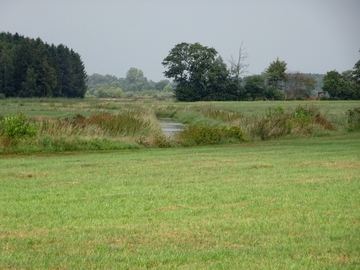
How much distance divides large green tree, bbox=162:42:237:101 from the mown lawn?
9166cm

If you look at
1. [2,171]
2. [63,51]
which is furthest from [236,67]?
[2,171]

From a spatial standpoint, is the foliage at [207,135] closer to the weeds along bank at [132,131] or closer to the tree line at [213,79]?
the weeds along bank at [132,131]

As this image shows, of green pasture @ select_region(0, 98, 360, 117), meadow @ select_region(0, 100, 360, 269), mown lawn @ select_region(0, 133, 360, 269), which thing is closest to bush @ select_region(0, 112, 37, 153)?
meadow @ select_region(0, 100, 360, 269)

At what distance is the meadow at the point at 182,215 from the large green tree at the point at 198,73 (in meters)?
90.1

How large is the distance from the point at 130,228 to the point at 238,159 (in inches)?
499

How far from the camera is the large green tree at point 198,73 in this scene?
10981cm

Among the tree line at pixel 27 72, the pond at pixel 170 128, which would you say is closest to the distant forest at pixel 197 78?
the tree line at pixel 27 72

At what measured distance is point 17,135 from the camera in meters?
27.9

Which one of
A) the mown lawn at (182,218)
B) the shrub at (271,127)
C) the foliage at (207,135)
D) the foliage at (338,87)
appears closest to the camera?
the mown lawn at (182,218)

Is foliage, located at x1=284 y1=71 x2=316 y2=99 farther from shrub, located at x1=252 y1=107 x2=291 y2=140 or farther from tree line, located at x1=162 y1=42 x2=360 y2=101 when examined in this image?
shrub, located at x1=252 y1=107 x2=291 y2=140

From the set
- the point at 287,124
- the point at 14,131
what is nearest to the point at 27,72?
the point at 287,124

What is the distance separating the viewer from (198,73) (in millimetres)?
109750

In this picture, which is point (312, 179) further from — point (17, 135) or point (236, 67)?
point (236, 67)

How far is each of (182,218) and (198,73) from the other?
100m
